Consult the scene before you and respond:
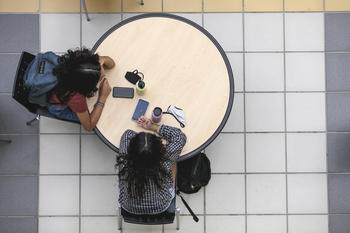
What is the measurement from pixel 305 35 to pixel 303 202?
1400mm

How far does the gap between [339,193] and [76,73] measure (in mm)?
2294

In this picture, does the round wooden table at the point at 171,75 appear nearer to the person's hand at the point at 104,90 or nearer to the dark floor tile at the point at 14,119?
the person's hand at the point at 104,90

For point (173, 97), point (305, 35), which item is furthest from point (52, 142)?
point (305, 35)

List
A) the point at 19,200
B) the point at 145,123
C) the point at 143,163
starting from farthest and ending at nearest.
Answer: the point at 19,200 → the point at 145,123 → the point at 143,163

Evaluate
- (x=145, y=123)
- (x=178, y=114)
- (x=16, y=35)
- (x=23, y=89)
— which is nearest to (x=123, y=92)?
(x=145, y=123)

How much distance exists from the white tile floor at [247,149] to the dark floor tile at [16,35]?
0.28 feet

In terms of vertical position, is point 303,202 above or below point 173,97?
below

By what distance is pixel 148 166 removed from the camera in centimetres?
176

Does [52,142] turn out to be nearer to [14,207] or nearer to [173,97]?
[14,207]

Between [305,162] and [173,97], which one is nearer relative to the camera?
[173,97]

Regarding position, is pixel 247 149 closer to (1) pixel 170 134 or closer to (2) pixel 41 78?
(1) pixel 170 134

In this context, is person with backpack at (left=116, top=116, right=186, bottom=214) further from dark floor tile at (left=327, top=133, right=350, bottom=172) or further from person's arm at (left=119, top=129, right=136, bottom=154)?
dark floor tile at (left=327, top=133, right=350, bottom=172)

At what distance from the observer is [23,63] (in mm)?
2084

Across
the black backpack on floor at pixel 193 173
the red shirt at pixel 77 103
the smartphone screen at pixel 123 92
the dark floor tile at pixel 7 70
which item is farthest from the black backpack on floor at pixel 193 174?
the dark floor tile at pixel 7 70
